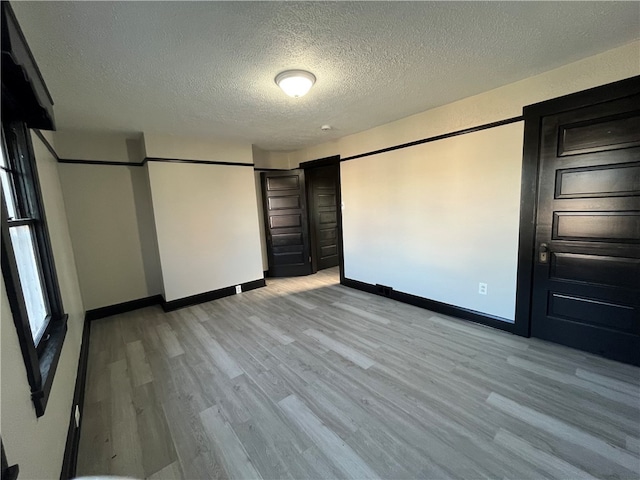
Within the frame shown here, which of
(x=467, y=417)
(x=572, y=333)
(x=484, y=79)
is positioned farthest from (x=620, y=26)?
(x=467, y=417)

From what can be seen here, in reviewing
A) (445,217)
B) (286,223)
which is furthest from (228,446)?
(286,223)

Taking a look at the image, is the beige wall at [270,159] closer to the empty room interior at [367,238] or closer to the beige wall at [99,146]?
the empty room interior at [367,238]

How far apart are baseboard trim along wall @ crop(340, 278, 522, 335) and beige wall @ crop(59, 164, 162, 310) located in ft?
10.4

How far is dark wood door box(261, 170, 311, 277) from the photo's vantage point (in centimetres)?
492

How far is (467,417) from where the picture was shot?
170 cm

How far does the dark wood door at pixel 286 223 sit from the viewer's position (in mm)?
4918

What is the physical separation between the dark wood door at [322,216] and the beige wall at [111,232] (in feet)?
8.98

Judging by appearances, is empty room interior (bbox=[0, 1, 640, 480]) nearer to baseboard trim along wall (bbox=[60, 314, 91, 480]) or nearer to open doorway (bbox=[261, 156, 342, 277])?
baseboard trim along wall (bbox=[60, 314, 91, 480])

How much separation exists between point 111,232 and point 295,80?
3.28 metres

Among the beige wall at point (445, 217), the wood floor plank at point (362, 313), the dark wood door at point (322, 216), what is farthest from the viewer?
the dark wood door at point (322, 216)

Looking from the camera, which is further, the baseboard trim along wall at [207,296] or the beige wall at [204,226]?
the baseboard trim along wall at [207,296]

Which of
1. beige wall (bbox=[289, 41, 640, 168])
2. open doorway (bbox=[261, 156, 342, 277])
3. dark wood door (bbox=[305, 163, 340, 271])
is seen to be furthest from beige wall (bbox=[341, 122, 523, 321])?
dark wood door (bbox=[305, 163, 340, 271])

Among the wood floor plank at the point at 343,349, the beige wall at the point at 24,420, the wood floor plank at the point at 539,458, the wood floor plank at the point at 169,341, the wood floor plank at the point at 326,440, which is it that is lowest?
the wood floor plank at the point at 539,458

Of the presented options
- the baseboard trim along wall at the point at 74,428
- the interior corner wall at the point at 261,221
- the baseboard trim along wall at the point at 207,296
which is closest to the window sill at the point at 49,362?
the baseboard trim along wall at the point at 74,428
